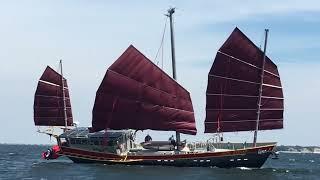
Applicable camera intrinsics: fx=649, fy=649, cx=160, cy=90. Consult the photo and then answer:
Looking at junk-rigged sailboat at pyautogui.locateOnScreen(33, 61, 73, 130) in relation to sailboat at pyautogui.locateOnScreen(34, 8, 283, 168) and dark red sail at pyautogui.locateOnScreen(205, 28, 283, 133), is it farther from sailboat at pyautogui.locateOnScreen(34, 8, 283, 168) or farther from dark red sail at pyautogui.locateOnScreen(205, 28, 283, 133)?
dark red sail at pyautogui.locateOnScreen(205, 28, 283, 133)

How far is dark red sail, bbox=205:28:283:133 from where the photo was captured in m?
62.3

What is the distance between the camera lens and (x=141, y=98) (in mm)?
65688

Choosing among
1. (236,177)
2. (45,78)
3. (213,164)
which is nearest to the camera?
(236,177)

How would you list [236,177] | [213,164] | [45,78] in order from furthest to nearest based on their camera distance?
[45,78]
[213,164]
[236,177]

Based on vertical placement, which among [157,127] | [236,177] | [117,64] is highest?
[117,64]

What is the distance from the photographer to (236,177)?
2127 inches

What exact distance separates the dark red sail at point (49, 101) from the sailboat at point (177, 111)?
1084cm

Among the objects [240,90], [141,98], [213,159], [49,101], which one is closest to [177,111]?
[141,98]

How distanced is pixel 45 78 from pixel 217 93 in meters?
27.9

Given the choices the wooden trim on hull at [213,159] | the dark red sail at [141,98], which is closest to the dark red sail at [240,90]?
the wooden trim on hull at [213,159]

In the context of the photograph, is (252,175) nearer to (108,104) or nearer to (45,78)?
(108,104)

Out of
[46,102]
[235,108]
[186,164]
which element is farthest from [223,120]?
[46,102]

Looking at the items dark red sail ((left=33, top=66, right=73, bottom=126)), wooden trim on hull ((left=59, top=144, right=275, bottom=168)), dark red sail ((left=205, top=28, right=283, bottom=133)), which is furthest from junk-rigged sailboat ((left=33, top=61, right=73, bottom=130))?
dark red sail ((left=205, top=28, right=283, bottom=133))

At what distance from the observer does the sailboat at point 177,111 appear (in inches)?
2451
